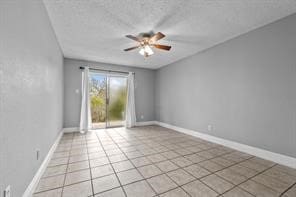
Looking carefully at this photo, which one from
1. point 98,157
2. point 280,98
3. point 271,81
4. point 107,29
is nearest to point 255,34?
point 271,81

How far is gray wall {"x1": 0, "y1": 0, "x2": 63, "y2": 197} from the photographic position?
103 cm

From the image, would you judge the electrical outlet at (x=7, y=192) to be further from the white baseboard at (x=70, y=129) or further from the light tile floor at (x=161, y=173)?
the white baseboard at (x=70, y=129)

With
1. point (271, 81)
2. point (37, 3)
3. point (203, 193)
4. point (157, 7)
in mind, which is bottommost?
point (203, 193)

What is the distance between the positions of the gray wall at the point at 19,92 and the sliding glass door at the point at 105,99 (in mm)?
3188

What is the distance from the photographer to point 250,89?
2.72 metres

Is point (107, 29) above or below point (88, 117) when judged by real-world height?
above

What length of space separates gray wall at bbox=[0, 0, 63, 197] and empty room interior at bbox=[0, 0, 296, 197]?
10mm

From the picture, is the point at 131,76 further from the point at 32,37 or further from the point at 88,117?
the point at 32,37

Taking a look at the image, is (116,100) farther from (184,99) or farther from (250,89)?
(250,89)

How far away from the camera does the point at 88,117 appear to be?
4492 millimetres

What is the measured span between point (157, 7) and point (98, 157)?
2862mm

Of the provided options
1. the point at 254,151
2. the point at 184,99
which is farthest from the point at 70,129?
the point at 254,151

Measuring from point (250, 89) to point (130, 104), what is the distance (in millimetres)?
3870

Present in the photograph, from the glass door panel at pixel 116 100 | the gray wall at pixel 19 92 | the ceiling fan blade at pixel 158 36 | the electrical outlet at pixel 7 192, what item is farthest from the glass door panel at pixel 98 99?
the electrical outlet at pixel 7 192
